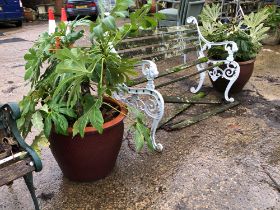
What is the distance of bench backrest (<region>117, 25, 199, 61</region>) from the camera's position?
10.3 feet

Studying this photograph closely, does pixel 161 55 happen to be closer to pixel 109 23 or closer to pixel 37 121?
pixel 109 23

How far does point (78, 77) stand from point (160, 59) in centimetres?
160

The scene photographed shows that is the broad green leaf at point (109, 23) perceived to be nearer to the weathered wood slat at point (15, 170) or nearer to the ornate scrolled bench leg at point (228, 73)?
the weathered wood slat at point (15, 170)

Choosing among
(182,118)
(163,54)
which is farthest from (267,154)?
(163,54)

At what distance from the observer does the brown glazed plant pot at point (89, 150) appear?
7.30ft

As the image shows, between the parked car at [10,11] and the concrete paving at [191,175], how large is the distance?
951cm

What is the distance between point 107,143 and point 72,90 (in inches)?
20.4

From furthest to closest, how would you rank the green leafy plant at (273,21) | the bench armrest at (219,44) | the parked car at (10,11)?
the parked car at (10,11)
the green leafy plant at (273,21)
the bench armrest at (219,44)

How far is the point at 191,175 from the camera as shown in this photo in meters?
2.58

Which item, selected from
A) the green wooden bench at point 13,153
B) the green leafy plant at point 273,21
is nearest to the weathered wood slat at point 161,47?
the green wooden bench at point 13,153

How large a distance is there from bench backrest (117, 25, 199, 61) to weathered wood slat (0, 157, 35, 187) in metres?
1.58

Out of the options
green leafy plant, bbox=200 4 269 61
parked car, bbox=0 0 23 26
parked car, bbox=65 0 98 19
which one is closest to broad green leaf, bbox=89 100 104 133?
green leafy plant, bbox=200 4 269 61

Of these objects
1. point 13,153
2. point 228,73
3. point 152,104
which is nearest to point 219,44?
point 228,73

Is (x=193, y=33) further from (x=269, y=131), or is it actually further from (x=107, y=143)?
(x=107, y=143)
